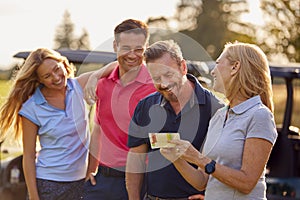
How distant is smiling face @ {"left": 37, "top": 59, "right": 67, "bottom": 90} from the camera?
506cm

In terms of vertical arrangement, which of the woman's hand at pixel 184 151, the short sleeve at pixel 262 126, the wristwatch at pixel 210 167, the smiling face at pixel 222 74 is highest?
the smiling face at pixel 222 74

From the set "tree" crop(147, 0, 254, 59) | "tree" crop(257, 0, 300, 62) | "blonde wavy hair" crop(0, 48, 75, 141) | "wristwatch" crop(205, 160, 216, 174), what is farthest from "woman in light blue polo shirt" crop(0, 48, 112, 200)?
"tree" crop(147, 0, 254, 59)

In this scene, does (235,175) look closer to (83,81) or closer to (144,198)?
(144,198)

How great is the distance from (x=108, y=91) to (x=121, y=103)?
0.48ft

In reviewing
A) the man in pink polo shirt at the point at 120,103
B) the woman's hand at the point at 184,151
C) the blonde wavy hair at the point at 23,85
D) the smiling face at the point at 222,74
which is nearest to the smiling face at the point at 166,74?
the smiling face at the point at 222,74

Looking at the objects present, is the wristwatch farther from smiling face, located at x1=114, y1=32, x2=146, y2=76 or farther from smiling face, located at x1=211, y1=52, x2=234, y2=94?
smiling face, located at x1=114, y1=32, x2=146, y2=76

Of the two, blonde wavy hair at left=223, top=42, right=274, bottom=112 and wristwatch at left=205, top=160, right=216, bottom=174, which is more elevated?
blonde wavy hair at left=223, top=42, right=274, bottom=112

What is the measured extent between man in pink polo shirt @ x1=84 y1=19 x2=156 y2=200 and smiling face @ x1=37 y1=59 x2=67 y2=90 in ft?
0.84

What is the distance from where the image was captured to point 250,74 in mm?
3711

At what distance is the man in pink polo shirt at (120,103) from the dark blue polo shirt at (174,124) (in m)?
0.51

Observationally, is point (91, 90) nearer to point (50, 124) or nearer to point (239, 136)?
point (50, 124)

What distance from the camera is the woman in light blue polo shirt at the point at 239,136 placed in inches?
144

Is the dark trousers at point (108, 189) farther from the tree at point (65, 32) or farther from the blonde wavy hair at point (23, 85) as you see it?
A: the tree at point (65, 32)

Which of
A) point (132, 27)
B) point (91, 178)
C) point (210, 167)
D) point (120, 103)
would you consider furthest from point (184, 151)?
point (91, 178)
